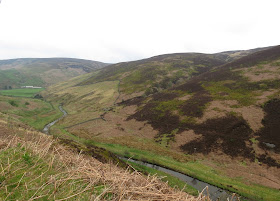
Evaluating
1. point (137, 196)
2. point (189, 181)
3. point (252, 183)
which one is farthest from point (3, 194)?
point (252, 183)

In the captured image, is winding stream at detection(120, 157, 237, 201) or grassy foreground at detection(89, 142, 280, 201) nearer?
grassy foreground at detection(89, 142, 280, 201)

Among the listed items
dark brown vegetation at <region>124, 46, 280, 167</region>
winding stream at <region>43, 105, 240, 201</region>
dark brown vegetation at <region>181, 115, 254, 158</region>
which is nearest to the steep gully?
winding stream at <region>43, 105, 240, 201</region>

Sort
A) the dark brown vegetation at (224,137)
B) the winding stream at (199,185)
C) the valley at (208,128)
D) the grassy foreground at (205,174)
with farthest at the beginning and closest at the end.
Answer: the dark brown vegetation at (224,137) < the valley at (208,128) < the winding stream at (199,185) < the grassy foreground at (205,174)

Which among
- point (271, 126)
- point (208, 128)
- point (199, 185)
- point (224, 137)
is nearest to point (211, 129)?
point (208, 128)

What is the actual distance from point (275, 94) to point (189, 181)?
4323 centimetres

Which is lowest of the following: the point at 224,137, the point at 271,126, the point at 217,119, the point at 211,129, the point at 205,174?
the point at 205,174

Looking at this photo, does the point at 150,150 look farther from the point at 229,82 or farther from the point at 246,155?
the point at 229,82

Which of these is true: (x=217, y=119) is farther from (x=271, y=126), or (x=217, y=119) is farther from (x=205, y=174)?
(x=205, y=174)

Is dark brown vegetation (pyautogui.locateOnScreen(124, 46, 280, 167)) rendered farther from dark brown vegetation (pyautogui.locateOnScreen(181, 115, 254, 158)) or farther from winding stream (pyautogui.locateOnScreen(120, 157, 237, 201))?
winding stream (pyautogui.locateOnScreen(120, 157, 237, 201))

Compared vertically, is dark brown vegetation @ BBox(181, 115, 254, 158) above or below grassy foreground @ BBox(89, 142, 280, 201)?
above

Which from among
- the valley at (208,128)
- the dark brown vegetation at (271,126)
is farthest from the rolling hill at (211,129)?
the dark brown vegetation at (271,126)

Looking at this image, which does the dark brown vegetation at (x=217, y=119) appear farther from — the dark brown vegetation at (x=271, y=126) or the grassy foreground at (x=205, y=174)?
the grassy foreground at (x=205, y=174)

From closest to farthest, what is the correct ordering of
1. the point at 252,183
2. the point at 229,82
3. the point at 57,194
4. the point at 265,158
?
the point at 57,194 → the point at 252,183 → the point at 265,158 → the point at 229,82

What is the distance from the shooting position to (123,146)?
41.4 metres
